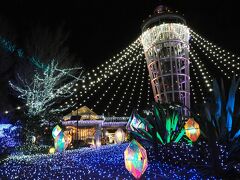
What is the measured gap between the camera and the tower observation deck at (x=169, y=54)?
2270 cm

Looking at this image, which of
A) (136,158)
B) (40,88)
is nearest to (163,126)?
(136,158)

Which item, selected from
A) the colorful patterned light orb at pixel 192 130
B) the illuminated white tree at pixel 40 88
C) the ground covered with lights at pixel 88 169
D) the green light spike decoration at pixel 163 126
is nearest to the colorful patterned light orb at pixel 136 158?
the ground covered with lights at pixel 88 169

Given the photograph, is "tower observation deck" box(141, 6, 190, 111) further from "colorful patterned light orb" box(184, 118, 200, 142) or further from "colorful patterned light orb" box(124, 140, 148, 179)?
"colorful patterned light orb" box(124, 140, 148, 179)

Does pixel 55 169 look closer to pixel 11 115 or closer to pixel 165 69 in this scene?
pixel 11 115

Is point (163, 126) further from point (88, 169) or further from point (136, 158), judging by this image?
point (136, 158)

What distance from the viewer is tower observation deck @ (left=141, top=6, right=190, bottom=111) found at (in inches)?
894

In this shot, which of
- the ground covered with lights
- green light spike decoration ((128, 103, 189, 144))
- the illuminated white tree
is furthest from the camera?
the illuminated white tree

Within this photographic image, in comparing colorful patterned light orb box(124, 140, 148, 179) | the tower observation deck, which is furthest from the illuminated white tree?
colorful patterned light orb box(124, 140, 148, 179)

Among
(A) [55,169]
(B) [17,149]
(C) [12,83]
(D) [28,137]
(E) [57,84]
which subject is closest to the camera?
(A) [55,169]

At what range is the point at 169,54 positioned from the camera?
74.9 feet

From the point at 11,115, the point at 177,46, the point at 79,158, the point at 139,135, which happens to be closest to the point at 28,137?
the point at 11,115

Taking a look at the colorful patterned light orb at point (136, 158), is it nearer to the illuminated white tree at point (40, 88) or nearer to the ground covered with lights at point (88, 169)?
the ground covered with lights at point (88, 169)

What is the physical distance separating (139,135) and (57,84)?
11380 millimetres

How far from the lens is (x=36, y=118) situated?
17750mm
